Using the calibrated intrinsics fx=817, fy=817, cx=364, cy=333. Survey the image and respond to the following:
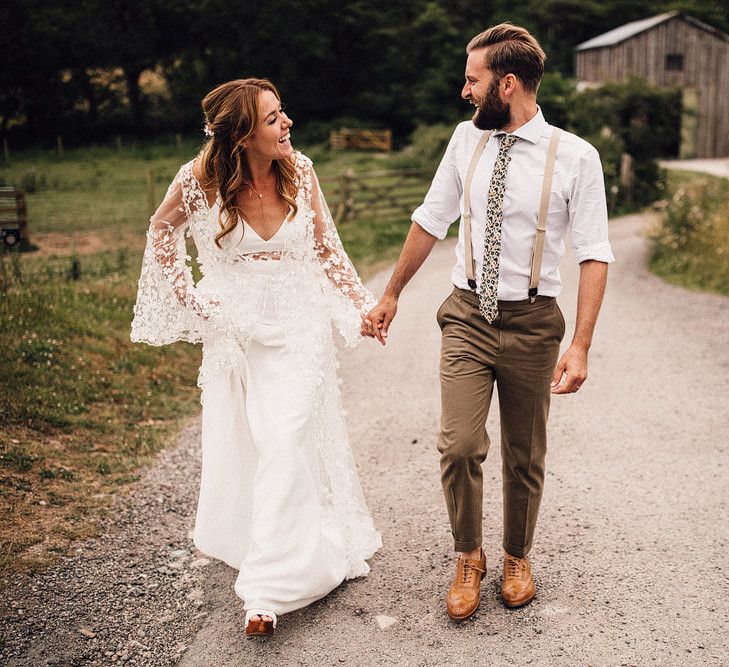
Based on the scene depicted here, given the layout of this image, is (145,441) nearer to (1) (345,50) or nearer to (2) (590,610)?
(2) (590,610)

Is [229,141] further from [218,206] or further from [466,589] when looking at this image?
[466,589]

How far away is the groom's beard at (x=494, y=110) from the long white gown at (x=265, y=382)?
3.18ft

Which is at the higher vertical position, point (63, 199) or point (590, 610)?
point (590, 610)

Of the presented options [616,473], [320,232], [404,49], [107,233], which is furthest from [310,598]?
[404,49]

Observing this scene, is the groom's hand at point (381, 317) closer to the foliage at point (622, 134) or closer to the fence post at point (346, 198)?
the fence post at point (346, 198)

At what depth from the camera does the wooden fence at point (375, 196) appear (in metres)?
19.2

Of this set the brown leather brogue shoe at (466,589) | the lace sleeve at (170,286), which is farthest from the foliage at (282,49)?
the brown leather brogue shoe at (466,589)

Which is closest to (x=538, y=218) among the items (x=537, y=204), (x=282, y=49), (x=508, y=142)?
(x=537, y=204)

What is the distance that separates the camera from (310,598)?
12.2 ft

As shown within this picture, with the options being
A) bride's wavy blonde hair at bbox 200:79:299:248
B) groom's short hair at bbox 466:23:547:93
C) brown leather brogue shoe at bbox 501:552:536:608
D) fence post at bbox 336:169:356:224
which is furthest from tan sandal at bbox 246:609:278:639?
fence post at bbox 336:169:356:224

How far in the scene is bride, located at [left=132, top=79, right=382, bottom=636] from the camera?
3680 mm

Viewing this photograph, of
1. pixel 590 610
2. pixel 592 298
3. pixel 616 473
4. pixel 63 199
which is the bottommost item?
pixel 63 199

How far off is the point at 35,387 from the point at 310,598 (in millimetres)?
3555

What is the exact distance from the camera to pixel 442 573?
411 centimetres
